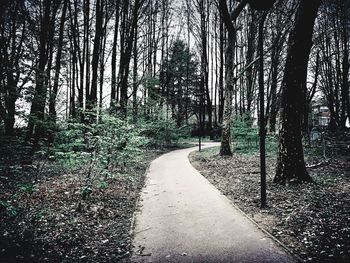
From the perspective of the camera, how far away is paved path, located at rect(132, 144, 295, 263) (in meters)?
3.50

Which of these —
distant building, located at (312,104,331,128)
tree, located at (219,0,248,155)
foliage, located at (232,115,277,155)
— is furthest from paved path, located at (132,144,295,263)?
distant building, located at (312,104,331,128)

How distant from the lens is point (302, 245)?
3654mm

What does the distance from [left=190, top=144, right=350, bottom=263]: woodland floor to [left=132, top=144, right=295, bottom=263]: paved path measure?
1.18ft

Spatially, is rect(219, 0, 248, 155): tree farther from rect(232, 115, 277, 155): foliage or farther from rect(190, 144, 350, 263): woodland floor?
rect(190, 144, 350, 263): woodland floor

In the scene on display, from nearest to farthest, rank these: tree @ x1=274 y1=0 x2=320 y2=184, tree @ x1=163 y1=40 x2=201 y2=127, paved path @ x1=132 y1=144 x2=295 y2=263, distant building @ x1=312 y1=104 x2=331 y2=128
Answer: paved path @ x1=132 y1=144 x2=295 y2=263 → tree @ x1=274 y1=0 x2=320 y2=184 → distant building @ x1=312 y1=104 x2=331 y2=128 → tree @ x1=163 y1=40 x2=201 y2=127

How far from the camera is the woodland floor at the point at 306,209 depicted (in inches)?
140

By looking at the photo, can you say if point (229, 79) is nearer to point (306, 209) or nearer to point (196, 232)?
point (306, 209)

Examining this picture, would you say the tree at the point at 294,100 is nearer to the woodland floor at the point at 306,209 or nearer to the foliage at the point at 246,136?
the woodland floor at the point at 306,209

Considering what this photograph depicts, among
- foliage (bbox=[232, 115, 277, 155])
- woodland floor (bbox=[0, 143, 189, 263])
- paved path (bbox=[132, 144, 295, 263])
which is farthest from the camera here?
foliage (bbox=[232, 115, 277, 155])

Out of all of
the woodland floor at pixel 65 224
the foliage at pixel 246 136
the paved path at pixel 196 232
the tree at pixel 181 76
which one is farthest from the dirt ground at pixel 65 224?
the tree at pixel 181 76

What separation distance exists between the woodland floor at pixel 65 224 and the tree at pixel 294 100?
4.76 m

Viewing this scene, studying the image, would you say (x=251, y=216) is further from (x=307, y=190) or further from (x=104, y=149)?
(x=104, y=149)

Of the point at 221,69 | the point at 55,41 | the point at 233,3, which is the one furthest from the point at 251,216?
the point at 221,69

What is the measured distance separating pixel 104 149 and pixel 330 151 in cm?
1283
